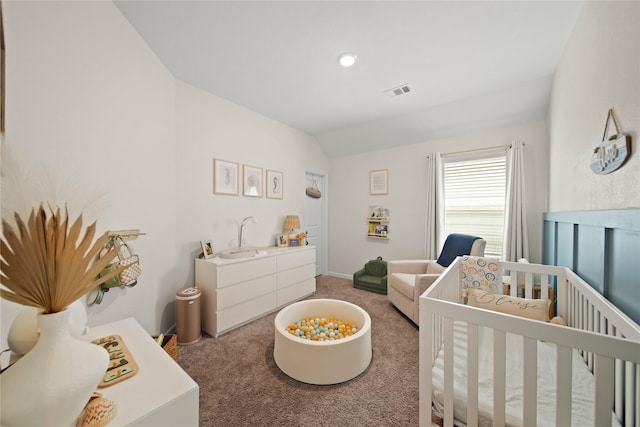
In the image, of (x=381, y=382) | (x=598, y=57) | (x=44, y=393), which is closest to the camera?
(x=44, y=393)

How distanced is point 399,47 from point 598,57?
1.19m

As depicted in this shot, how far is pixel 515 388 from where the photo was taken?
979 millimetres

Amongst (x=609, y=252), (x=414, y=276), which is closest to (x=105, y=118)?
(x=609, y=252)

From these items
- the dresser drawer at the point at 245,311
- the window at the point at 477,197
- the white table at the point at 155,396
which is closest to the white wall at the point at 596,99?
the window at the point at 477,197

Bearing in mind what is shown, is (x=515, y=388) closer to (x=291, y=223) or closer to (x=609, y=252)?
(x=609, y=252)

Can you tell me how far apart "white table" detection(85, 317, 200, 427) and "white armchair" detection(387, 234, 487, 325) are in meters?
Answer: 2.09

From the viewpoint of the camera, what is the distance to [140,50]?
1799 millimetres

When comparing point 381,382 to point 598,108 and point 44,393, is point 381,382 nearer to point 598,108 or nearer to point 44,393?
point 44,393

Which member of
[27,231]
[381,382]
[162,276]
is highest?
[27,231]

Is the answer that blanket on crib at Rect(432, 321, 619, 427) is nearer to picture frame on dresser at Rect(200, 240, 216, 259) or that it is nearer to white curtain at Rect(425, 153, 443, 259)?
white curtain at Rect(425, 153, 443, 259)

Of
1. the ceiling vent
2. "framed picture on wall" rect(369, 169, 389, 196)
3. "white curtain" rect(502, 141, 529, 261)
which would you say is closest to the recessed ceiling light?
the ceiling vent

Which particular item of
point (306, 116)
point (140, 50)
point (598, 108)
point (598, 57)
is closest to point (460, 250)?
point (598, 108)

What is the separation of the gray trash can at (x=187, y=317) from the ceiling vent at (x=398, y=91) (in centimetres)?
292

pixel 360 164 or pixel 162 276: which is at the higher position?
pixel 360 164
